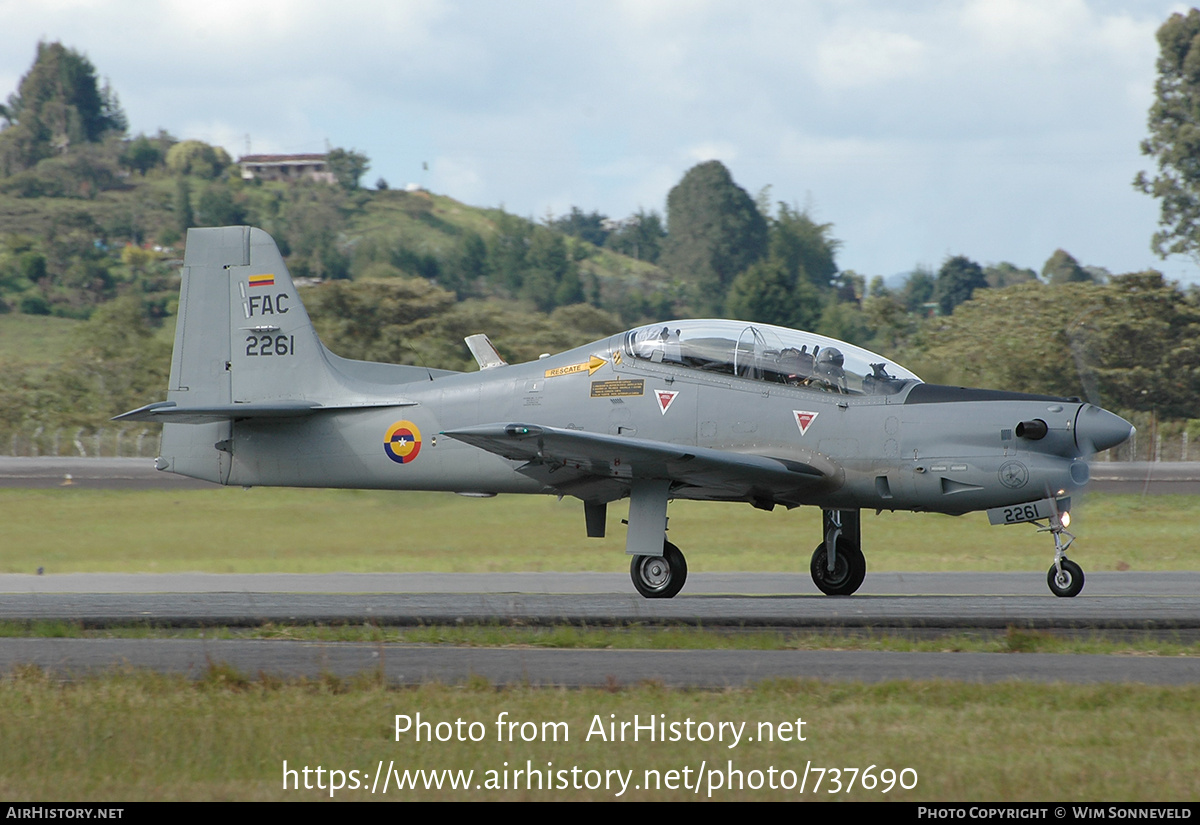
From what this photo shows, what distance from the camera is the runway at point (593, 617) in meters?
8.59

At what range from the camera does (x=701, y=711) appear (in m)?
7.20

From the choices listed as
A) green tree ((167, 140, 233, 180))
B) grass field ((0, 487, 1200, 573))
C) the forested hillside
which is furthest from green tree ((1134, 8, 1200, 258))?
green tree ((167, 140, 233, 180))

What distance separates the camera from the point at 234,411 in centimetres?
1487

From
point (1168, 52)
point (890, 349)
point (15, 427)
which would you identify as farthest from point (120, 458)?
point (1168, 52)

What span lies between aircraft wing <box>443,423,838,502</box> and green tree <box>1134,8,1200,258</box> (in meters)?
70.9

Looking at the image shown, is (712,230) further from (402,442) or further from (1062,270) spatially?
(402,442)

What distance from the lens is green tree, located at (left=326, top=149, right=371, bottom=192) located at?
183875 mm

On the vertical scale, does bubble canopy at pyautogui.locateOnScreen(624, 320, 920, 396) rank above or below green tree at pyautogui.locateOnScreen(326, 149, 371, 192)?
below

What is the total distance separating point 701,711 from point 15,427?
1888 inches

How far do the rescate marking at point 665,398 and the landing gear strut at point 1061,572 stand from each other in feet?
13.4

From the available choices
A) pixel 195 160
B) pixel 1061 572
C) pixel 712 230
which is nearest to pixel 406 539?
pixel 1061 572

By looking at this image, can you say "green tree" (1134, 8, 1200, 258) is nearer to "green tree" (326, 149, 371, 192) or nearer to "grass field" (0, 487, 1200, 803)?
"grass field" (0, 487, 1200, 803)

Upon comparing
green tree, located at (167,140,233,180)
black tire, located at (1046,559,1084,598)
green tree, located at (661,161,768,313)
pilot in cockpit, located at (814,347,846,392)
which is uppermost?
A: green tree, located at (167,140,233,180)

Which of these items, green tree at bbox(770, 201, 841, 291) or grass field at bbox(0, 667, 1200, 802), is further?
green tree at bbox(770, 201, 841, 291)
